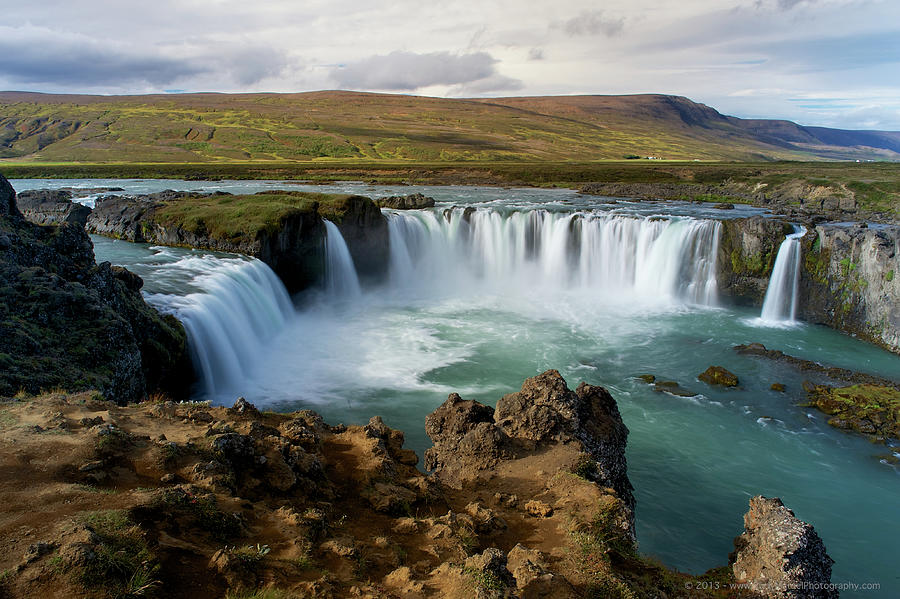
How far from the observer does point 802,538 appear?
682cm

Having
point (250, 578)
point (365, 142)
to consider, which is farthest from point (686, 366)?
point (365, 142)

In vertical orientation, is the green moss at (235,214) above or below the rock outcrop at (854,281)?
above

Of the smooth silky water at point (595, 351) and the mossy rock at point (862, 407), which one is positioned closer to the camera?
the smooth silky water at point (595, 351)

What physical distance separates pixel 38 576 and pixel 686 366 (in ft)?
67.0

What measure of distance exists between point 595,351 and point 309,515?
17.8 meters

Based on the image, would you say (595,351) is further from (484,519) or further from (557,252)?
(484,519)

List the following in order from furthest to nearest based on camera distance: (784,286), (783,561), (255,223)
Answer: (784,286) < (255,223) < (783,561)

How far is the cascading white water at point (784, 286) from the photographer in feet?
87.0

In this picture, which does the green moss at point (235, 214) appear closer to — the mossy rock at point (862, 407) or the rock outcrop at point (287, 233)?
the rock outcrop at point (287, 233)

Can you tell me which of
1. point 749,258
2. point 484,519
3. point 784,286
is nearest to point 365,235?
point 749,258

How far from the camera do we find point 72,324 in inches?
438

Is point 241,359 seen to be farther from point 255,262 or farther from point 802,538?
point 802,538

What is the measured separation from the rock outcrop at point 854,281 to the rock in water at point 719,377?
9.18m

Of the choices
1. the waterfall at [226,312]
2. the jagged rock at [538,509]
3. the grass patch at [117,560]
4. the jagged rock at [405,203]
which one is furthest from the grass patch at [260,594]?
the jagged rock at [405,203]
